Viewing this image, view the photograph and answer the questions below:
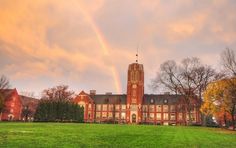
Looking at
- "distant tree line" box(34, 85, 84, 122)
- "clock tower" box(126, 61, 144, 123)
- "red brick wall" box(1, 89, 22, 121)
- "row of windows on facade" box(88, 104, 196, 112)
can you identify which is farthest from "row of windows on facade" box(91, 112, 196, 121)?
"distant tree line" box(34, 85, 84, 122)

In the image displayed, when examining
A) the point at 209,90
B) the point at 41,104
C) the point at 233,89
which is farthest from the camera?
the point at 41,104

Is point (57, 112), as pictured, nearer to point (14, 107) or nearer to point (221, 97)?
point (14, 107)

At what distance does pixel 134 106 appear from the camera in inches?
4528

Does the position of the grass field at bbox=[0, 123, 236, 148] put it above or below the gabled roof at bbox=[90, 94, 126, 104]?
below

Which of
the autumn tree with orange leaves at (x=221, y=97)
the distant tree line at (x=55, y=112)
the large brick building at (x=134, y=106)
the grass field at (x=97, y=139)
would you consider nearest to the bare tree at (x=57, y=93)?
the large brick building at (x=134, y=106)

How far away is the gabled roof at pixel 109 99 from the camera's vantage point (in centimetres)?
12050

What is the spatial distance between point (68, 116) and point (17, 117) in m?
39.7

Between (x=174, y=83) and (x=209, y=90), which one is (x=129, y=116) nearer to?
(x=174, y=83)

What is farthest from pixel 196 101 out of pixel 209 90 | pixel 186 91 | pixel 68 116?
pixel 68 116

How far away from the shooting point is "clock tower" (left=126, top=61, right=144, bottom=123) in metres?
114

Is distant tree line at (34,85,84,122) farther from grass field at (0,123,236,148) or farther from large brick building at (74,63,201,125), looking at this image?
grass field at (0,123,236,148)

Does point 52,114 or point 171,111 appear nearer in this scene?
point 52,114

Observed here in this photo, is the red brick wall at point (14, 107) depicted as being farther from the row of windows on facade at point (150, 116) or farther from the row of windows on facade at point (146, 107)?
A: the row of windows on facade at point (150, 116)

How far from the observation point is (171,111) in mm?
115000
